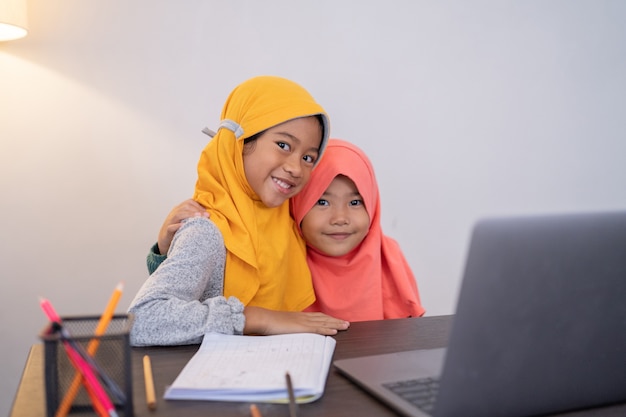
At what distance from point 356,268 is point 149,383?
35.4 inches

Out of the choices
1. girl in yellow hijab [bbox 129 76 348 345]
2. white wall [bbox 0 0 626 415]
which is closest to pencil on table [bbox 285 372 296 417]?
girl in yellow hijab [bbox 129 76 348 345]

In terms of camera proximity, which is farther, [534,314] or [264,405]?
[264,405]

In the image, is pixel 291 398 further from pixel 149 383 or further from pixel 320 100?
pixel 320 100

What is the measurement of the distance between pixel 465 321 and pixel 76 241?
1819 mm

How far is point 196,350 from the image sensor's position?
100 cm

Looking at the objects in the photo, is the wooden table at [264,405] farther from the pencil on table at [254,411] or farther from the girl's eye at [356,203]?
the girl's eye at [356,203]

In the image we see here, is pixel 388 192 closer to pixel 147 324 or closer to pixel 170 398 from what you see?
pixel 147 324

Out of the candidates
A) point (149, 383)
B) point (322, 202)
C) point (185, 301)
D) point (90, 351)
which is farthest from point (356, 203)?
point (90, 351)

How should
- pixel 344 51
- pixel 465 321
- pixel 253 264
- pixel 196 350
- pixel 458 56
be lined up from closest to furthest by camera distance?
pixel 465 321
pixel 196 350
pixel 253 264
pixel 344 51
pixel 458 56

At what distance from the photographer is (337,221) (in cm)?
156

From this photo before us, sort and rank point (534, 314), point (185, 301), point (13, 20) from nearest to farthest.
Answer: point (534, 314)
point (185, 301)
point (13, 20)

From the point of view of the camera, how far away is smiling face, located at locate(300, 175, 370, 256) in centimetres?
156

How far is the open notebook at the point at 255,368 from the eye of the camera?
79 cm

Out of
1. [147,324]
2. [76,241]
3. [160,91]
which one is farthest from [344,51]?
[147,324]
